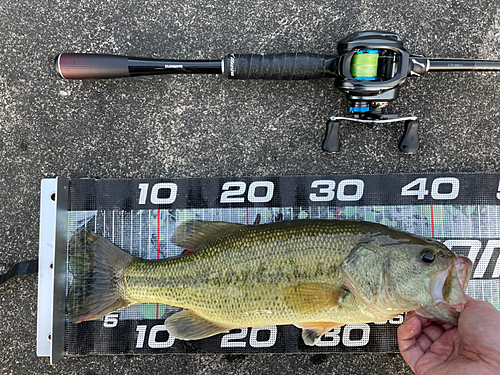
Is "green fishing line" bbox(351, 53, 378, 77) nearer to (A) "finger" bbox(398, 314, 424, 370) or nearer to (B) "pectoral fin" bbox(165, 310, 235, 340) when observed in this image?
(A) "finger" bbox(398, 314, 424, 370)

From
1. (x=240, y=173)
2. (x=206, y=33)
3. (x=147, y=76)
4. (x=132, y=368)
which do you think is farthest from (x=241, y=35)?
(x=132, y=368)

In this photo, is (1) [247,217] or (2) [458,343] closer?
(2) [458,343]

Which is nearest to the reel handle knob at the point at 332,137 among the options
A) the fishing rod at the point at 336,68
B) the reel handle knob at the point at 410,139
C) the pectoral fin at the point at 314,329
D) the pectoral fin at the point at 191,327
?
the fishing rod at the point at 336,68

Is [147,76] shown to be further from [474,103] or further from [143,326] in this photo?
[474,103]

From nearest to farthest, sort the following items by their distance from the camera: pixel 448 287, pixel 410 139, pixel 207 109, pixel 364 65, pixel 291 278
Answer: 1. pixel 448 287
2. pixel 291 278
3. pixel 364 65
4. pixel 410 139
5. pixel 207 109

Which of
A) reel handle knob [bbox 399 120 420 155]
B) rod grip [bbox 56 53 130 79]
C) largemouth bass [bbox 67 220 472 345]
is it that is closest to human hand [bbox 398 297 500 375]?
largemouth bass [bbox 67 220 472 345]

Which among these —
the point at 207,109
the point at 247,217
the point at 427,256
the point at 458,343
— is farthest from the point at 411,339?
the point at 207,109

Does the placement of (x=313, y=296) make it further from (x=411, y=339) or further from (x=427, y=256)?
(x=411, y=339)

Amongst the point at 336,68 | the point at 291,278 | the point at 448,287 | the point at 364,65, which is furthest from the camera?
the point at 336,68
